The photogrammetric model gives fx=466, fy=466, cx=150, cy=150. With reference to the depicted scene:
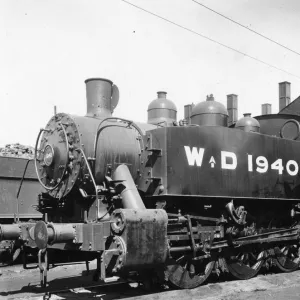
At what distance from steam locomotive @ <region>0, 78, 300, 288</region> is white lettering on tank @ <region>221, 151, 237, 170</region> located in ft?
0.06

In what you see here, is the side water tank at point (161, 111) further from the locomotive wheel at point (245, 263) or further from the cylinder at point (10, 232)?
the cylinder at point (10, 232)

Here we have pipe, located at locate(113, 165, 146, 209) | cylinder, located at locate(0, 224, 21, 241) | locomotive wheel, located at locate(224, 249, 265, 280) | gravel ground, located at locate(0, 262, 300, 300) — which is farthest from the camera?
locomotive wheel, located at locate(224, 249, 265, 280)

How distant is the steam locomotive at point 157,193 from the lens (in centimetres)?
646

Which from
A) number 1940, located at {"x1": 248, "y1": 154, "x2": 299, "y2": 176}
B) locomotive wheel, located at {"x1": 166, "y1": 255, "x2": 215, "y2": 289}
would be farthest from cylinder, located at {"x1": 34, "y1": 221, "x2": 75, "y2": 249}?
number 1940, located at {"x1": 248, "y1": 154, "x2": 299, "y2": 176}

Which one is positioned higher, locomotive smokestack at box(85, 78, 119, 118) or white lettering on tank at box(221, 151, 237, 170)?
locomotive smokestack at box(85, 78, 119, 118)

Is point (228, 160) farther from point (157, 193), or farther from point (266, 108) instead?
point (266, 108)

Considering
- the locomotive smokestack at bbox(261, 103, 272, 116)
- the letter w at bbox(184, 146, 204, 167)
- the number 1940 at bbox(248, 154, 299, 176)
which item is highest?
the locomotive smokestack at bbox(261, 103, 272, 116)

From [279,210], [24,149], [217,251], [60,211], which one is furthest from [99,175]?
[24,149]

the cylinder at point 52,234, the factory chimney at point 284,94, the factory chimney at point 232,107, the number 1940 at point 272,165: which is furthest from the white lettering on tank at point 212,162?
the factory chimney at point 284,94

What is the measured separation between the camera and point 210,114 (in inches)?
356

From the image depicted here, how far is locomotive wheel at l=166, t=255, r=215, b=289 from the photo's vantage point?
750cm

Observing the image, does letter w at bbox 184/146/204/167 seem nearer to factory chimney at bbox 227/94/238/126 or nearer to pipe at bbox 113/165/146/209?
pipe at bbox 113/165/146/209

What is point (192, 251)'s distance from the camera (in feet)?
25.1

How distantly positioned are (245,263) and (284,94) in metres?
26.8
